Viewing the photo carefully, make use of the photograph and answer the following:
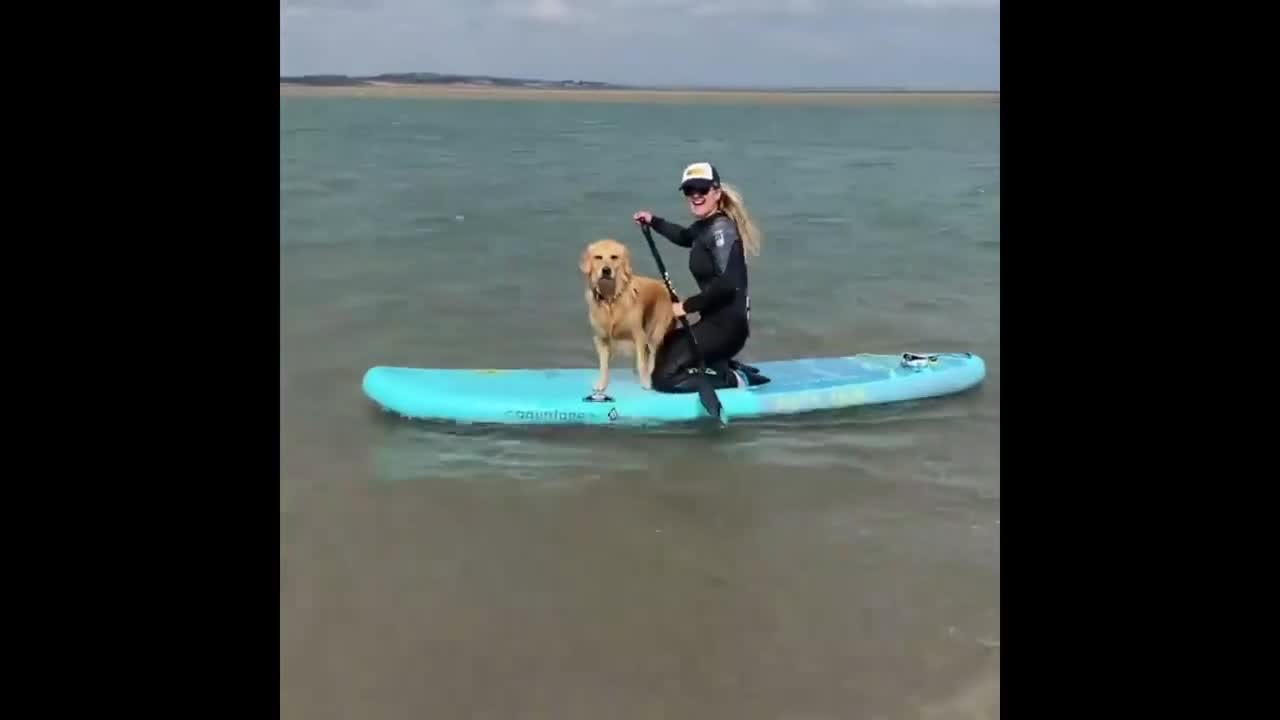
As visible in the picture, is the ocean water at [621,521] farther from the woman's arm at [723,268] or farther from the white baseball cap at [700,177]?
the white baseball cap at [700,177]

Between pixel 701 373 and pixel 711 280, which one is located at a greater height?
pixel 711 280

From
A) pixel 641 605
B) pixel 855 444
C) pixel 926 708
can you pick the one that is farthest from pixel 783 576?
pixel 855 444

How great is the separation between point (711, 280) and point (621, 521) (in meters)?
1.84

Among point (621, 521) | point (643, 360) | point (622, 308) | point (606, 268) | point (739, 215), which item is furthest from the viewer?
point (643, 360)

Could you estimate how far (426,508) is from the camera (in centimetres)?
518

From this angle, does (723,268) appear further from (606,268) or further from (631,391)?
(631,391)

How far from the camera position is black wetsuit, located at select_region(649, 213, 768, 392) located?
20.0 ft

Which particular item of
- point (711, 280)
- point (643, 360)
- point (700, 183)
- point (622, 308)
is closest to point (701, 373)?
point (643, 360)

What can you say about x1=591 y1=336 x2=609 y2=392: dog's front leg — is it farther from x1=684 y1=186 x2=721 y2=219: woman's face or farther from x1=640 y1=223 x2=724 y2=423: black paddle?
x1=684 y1=186 x2=721 y2=219: woman's face

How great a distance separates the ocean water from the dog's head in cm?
89

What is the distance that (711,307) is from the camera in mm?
6242

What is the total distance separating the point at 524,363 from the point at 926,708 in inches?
175

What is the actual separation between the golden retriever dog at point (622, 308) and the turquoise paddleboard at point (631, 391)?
21 cm

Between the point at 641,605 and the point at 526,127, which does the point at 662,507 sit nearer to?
the point at 641,605
